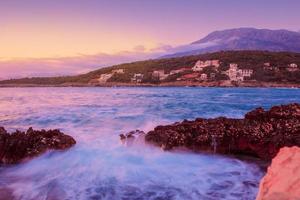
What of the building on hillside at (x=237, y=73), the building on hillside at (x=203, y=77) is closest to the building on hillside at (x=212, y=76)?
the building on hillside at (x=203, y=77)

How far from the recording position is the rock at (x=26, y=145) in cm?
1108

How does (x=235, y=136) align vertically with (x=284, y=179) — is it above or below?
below

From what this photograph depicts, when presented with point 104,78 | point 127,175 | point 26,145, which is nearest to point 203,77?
point 104,78

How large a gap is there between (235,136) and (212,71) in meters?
130

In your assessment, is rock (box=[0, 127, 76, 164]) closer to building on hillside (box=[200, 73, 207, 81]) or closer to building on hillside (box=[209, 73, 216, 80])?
building on hillside (box=[200, 73, 207, 81])

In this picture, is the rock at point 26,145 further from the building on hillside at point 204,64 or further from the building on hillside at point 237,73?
the building on hillside at point 204,64

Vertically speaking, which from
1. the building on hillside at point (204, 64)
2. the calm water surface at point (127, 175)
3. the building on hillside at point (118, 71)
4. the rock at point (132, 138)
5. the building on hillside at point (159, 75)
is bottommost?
the calm water surface at point (127, 175)

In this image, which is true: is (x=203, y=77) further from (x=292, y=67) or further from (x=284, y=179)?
(x=284, y=179)

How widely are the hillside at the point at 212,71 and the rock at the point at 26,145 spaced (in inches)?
4413

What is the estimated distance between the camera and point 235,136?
12.0m

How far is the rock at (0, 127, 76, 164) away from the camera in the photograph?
11.1 metres

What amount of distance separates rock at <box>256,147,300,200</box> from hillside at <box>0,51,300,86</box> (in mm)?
117831

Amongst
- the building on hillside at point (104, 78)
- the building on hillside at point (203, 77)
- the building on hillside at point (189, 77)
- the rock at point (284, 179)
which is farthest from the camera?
the building on hillside at point (104, 78)

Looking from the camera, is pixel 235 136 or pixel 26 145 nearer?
pixel 26 145
